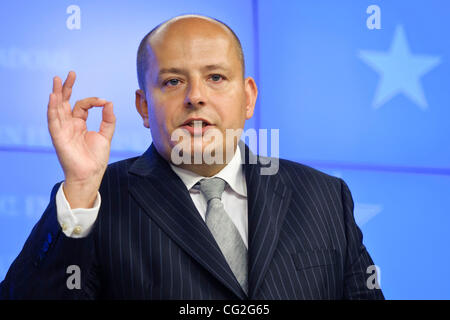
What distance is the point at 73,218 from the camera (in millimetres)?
1446

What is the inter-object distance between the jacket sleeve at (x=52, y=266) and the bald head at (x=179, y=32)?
21.1 inches

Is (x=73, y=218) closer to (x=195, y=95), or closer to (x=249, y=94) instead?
(x=195, y=95)

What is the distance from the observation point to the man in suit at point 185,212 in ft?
4.81

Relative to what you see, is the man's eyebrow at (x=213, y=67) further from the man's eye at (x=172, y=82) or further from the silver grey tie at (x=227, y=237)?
A: the silver grey tie at (x=227, y=237)

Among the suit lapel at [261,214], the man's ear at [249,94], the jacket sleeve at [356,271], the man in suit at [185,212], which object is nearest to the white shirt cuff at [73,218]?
the man in suit at [185,212]

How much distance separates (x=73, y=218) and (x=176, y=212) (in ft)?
0.98

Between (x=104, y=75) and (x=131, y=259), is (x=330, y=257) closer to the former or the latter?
(x=131, y=259)

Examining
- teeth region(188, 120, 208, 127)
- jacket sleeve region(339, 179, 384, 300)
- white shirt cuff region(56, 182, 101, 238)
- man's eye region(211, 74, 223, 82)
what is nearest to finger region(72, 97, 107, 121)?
→ white shirt cuff region(56, 182, 101, 238)

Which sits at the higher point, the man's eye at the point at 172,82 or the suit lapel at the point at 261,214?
the man's eye at the point at 172,82

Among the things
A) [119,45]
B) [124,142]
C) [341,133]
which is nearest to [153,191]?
[124,142]

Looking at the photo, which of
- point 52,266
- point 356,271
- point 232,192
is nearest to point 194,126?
point 232,192

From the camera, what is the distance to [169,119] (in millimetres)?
1688

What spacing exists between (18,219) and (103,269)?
109 centimetres

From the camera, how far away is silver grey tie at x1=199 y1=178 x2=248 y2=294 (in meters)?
1.61
